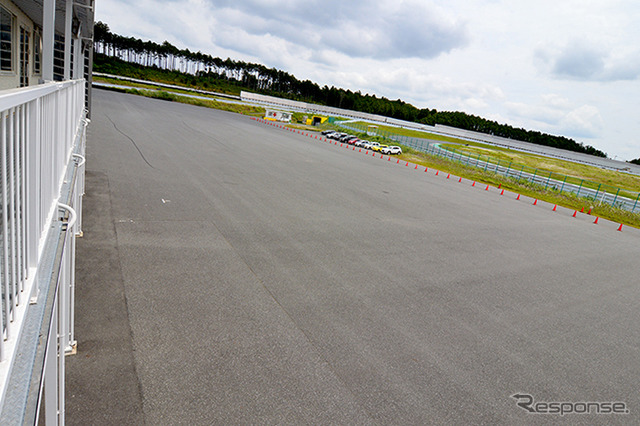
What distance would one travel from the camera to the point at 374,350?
19.0ft

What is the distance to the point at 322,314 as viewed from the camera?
664 cm

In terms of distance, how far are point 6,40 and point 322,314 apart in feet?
35.6

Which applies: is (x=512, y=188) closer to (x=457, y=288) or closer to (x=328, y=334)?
(x=457, y=288)

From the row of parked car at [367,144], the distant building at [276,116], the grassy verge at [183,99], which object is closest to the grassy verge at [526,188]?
the row of parked car at [367,144]

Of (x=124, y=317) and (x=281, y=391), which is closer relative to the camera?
(x=281, y=391)

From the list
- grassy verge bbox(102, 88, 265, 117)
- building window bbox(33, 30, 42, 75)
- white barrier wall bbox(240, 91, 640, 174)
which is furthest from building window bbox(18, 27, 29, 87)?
white barrier wall bbox(240, 91, 640, 174)

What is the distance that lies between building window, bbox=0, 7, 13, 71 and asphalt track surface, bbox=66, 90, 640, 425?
376 cm

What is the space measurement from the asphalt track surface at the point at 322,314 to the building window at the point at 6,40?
12.3 feet

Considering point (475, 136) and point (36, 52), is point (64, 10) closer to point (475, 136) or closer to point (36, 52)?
point (36, 52)

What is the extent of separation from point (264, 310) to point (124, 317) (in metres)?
2.12

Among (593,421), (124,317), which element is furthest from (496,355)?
(124,317)

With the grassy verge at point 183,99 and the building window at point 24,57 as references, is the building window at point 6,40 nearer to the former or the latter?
the building window at point 24,57

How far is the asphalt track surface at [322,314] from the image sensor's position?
465 cm

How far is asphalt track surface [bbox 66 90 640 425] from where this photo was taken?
183 inches
